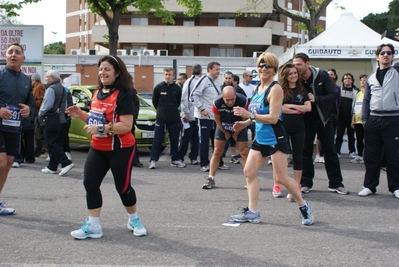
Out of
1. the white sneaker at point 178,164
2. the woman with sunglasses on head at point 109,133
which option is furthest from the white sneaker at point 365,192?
the white sneaker at point 178,164

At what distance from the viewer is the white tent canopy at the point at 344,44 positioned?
1382 cm

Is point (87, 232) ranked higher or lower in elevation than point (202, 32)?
lower

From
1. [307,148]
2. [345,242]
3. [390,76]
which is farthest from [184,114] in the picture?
[345,242]

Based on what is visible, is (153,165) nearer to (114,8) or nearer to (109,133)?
(109,133)

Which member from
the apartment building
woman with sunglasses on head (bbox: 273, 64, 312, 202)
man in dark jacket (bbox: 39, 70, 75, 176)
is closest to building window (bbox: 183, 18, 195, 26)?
the apartment building

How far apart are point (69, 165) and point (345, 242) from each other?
591 centimetres

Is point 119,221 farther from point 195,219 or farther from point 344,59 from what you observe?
point 344,59

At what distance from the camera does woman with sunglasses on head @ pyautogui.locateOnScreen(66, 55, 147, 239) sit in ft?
17.5

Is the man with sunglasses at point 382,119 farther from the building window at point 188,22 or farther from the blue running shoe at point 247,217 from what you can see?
the building window at point 188,22

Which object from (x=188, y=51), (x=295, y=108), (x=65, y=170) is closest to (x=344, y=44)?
(x=295, y=108)

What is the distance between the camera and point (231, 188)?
28.5 feet

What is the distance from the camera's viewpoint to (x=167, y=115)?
11.0 metres

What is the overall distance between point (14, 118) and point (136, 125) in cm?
628

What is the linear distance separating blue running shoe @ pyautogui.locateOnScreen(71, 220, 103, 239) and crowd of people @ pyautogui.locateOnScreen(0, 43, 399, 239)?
0.03 feet
